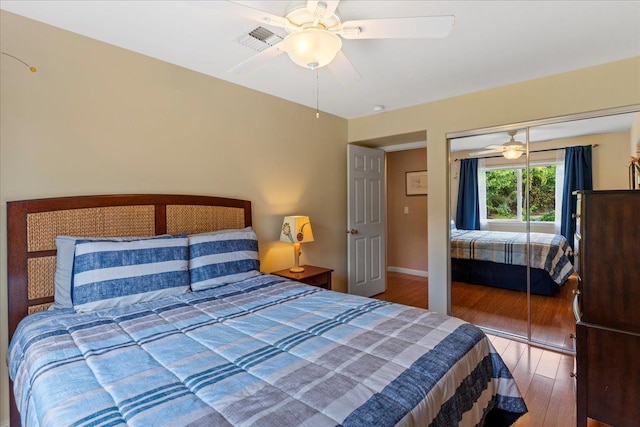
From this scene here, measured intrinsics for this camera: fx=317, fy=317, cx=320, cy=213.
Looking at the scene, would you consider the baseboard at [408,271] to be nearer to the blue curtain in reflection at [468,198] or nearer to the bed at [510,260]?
the bed at [510,260]

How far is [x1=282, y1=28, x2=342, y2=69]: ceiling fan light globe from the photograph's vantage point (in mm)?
1538

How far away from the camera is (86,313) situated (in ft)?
5.83

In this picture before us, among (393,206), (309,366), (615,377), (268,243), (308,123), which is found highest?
(308,123)

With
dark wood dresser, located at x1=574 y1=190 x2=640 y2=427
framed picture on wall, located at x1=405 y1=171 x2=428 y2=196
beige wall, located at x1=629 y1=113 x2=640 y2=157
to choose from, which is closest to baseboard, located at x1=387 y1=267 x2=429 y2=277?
framed picture on wall, located at x1=405 y1=171 x2=428 y2=196

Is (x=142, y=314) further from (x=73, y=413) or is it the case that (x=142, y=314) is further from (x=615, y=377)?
(x=615, y=377)

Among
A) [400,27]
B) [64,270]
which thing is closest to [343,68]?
[400,27]

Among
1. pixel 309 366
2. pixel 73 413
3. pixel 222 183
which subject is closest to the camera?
pixel 73 413

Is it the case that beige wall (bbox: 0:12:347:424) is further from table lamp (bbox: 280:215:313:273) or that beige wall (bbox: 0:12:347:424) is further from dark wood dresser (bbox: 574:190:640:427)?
dark wood dresser (bbox: 574:190:640:427)

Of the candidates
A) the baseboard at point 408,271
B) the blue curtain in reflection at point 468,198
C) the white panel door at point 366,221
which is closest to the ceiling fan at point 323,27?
the blue curtain in reflection at point 468,198

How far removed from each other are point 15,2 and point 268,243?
96.6 inches

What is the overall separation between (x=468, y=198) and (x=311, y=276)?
189 cm

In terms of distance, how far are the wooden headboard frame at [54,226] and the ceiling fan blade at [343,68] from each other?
156 centimetres

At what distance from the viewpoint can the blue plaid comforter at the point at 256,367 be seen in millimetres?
966

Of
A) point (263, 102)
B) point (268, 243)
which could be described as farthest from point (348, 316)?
point (263, 102)
